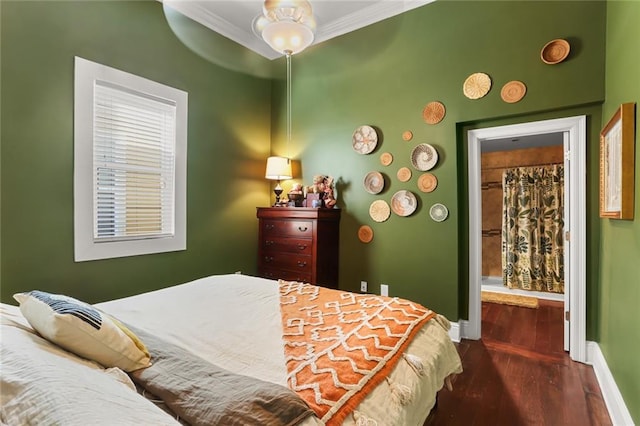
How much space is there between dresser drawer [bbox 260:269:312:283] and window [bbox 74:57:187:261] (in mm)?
941

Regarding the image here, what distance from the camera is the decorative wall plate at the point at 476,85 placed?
9.12ft

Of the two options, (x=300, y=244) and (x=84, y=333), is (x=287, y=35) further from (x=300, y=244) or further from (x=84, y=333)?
(x=300, y=244)

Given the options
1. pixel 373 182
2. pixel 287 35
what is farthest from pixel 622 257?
pixel 287 35

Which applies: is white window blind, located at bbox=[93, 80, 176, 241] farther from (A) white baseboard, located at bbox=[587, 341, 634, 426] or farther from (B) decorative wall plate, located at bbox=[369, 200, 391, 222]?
(A) white baseboard, located at bbox=[587, 341, 634, 426]

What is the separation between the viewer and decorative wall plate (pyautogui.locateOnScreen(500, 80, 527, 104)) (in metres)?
2.64

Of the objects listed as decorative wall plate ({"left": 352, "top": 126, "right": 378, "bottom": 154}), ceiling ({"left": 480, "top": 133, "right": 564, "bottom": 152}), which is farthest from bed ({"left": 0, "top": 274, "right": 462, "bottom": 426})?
ceiling ({"left": 480, "top": 133, "right": 564, "bottom": 152})

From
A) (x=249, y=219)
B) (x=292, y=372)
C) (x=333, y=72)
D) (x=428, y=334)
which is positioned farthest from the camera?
(x=249, y=219)

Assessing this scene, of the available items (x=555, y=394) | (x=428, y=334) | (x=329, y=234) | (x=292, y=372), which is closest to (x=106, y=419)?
(x=292, y=372)

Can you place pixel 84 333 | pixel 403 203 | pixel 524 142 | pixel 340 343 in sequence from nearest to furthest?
pixel 84 333 < pixel 340 343 < pixel 403 203 < pixel 524 142

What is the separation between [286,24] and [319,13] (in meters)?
1.81

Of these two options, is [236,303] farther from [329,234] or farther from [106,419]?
[329,234]

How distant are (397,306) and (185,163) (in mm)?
2594

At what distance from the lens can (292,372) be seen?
1085 millimetres

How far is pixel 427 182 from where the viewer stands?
306 cm
